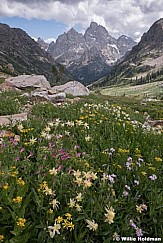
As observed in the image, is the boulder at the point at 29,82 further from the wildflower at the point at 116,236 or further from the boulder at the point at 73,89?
the wildflower at the point at 116,236

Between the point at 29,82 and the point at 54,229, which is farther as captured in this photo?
the point at 29,82

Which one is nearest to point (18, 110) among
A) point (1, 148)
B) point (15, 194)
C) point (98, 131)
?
point (98, 131)

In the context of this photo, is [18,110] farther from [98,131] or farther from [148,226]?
[148,226]

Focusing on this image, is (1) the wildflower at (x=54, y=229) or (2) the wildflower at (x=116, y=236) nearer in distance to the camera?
(1) the wildflower at (x=54, y=229)

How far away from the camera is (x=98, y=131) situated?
7.24 meters

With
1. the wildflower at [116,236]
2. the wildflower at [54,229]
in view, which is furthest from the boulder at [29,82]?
the wildflower at [54,229]

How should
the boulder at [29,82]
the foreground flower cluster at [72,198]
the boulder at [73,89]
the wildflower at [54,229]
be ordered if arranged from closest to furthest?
the wildflower at [54,229] → the foreground flower cluster at [72,198] → the boulder at [73,89] → the boulder at [29,82]

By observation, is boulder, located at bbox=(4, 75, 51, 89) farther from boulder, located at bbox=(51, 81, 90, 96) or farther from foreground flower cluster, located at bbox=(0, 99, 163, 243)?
foreground flower cluster, located at bbox=(0, 99, 163, 243)

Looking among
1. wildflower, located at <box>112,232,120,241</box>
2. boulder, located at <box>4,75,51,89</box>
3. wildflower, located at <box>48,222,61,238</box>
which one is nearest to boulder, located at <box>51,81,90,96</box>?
boulder, located at <box>4,75,51,89</box>

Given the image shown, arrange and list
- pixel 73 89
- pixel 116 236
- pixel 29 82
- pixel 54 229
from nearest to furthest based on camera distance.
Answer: pixel 54 229
pixel 116 236
pixel 73 89
pixel 29 82

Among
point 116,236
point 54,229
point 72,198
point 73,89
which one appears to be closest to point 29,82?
point 73,89

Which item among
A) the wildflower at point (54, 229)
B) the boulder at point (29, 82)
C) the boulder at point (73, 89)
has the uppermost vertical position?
the wildflower at point (54, 229)

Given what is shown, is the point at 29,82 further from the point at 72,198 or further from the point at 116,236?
the point at 116,236

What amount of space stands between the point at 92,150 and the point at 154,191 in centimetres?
172
